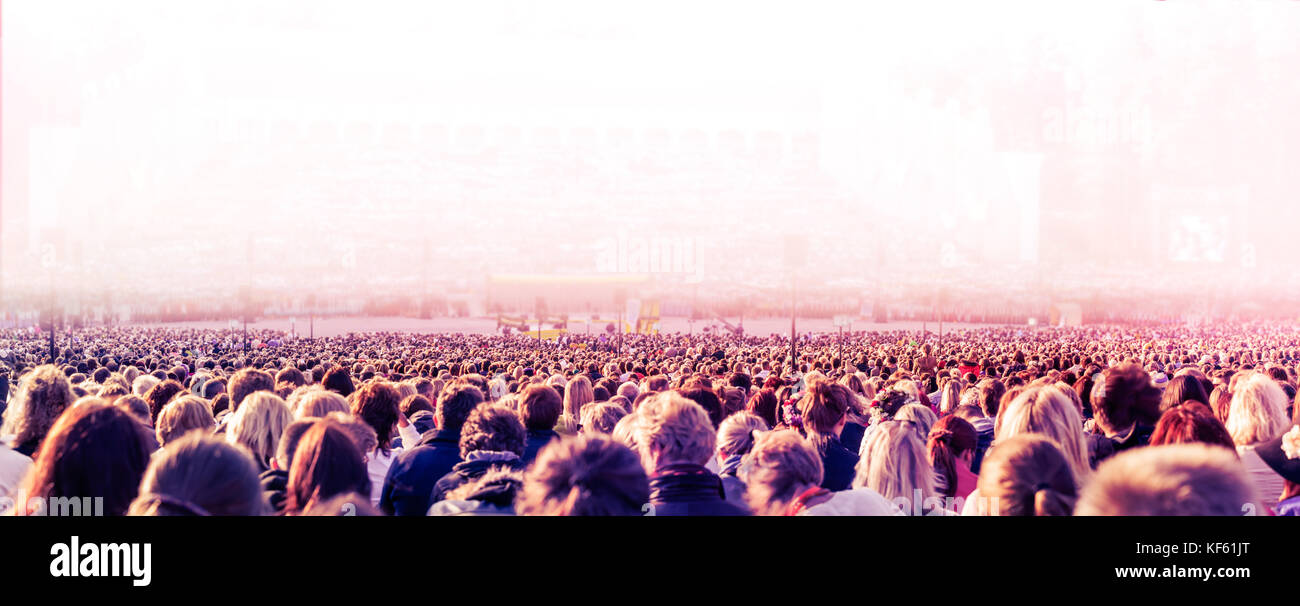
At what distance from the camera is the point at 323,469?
12.5ft

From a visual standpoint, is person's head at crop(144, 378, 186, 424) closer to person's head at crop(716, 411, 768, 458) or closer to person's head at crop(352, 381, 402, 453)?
person's head at crop(352, 381, 402, 453)

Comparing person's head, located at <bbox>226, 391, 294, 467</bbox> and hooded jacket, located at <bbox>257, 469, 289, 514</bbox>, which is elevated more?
person's head, located at <bbox>226, 391, 294, 467</bbox>

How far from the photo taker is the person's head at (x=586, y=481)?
327 cm

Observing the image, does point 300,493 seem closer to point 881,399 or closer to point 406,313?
point 881,399

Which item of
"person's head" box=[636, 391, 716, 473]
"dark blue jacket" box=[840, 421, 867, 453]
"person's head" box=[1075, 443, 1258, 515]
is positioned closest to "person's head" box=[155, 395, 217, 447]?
"person's head" box=[636, 391, 716, 473]

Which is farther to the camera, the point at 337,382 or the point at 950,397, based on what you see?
the point at 950,397

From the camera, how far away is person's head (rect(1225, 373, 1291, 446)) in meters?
6.01

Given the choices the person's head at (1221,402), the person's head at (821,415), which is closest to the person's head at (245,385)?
the person's head at (821,415)

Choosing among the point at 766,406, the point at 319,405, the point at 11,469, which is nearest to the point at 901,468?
the point at 319,405

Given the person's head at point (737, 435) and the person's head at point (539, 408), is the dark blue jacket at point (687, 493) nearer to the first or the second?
the person's head at point (737, 435)

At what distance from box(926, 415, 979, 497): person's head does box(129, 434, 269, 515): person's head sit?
3.29m

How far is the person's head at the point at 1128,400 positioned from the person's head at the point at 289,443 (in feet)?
14.6

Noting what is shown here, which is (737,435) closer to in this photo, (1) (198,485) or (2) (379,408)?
(2) (379,408)

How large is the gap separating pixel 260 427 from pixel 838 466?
9.99 feet
